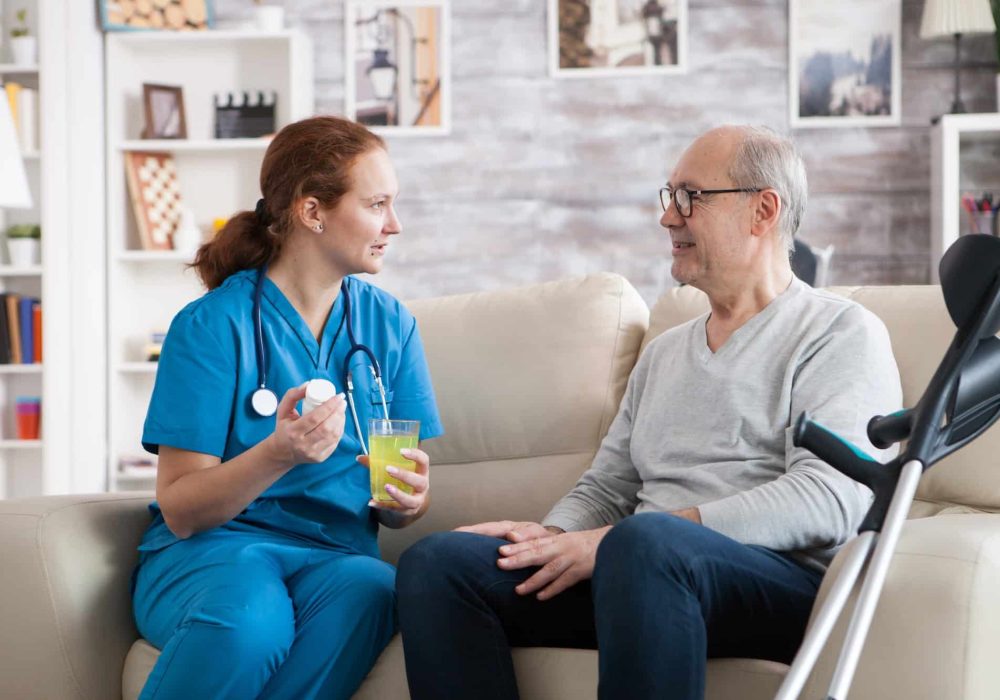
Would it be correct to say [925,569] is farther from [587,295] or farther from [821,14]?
[821,14]

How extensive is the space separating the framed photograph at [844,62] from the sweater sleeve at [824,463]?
2683 millimetres

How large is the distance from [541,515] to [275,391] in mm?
602

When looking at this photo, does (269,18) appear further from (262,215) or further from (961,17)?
(262,215)

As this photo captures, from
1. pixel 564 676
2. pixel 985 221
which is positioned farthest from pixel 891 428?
pixel 985 221

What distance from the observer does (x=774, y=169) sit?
1837 mm

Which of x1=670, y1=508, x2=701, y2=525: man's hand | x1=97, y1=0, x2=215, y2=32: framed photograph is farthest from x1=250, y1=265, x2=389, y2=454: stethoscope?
x1=97, y1=0, x2=215, y2=32: framed photograph

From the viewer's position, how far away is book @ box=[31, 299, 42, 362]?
417 centimetres

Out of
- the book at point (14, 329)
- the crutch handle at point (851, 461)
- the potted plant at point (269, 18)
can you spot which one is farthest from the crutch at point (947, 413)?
the book at point (14, 329)

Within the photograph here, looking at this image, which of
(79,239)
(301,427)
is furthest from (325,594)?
(79,239)

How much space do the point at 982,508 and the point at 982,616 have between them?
1.85ft

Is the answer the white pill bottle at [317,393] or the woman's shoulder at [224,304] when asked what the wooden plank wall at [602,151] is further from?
the white pill bottle at [317,393]

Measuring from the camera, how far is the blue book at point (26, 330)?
13.7ft

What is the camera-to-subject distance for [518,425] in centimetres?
221

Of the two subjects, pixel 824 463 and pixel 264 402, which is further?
pixel 264 402
